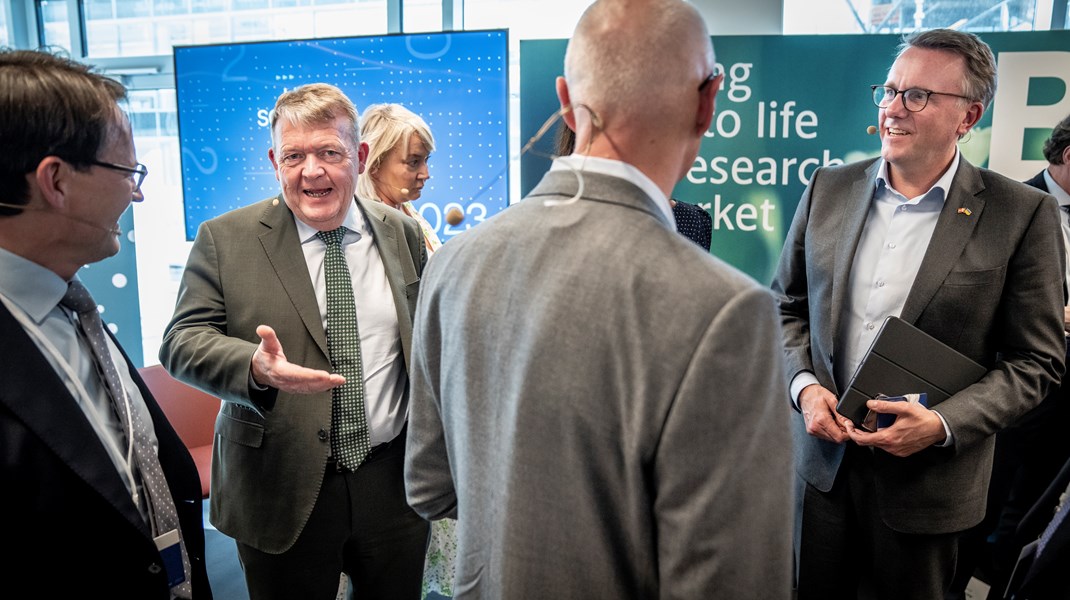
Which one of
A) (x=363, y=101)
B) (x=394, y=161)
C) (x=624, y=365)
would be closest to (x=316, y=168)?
(x=394, y=161)

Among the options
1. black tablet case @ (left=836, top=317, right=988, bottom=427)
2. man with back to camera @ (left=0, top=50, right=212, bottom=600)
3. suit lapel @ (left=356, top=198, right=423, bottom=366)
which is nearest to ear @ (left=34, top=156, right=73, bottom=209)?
man with back to camera @ (left=0, top=50, right=212, bottom=600)

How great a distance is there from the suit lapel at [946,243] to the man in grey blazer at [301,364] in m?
1.36

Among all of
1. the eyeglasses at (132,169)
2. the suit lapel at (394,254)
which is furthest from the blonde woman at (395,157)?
the eyeglasses at (132,169)

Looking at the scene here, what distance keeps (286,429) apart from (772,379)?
1315mm

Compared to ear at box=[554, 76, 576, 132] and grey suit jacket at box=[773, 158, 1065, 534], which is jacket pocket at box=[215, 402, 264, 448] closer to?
ear at box=[554, 76, 576, 132]

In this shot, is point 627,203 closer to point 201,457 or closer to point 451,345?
point 451,345

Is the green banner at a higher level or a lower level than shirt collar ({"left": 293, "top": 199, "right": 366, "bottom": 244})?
higher

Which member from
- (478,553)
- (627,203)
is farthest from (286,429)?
(627,203)

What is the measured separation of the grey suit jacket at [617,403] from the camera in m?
0.91

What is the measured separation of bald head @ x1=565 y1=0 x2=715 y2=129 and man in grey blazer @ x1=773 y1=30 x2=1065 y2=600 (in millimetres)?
1136

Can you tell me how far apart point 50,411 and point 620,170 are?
1.00m

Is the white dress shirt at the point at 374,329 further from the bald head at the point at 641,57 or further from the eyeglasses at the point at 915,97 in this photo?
the eyeglasses at the point at 915,97

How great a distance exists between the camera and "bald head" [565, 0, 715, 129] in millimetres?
972

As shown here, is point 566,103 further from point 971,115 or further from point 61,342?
point 971,115
